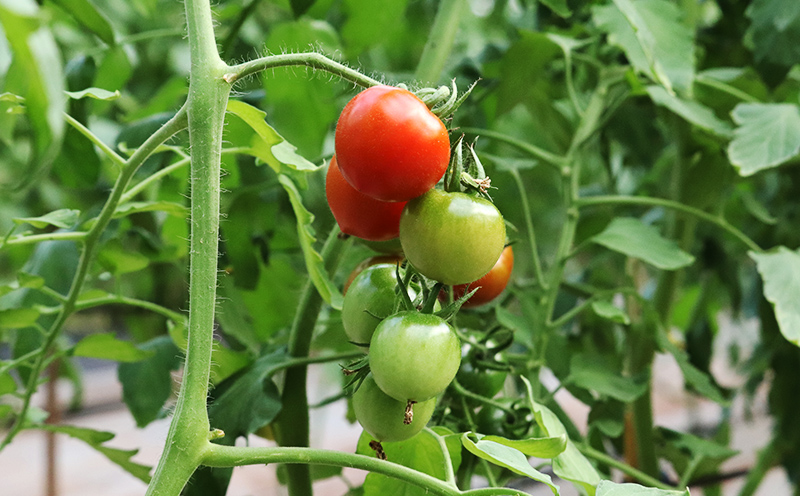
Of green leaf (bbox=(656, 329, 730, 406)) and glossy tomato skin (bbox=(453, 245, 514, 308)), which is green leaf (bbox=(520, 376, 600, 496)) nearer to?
glossy tomato skin (bbox=(453, 245, 514, 308))

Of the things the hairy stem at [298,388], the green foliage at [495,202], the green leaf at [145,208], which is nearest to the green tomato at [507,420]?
the green foliage at [495,202]

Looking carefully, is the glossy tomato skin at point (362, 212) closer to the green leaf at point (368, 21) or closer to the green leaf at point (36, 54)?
the green leaf at point (36, 54)

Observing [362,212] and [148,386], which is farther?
[148,386]

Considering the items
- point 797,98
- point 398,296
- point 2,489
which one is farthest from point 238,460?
point 2,489

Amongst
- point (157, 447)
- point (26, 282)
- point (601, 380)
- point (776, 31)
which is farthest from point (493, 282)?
point (157, 447)

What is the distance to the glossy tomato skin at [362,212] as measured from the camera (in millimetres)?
301

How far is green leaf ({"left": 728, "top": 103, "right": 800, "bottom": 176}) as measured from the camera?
495 mm

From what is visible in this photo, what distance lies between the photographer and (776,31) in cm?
56

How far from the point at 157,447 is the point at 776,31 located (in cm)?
112

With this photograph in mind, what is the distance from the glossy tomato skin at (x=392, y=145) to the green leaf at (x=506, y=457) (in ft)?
0.34

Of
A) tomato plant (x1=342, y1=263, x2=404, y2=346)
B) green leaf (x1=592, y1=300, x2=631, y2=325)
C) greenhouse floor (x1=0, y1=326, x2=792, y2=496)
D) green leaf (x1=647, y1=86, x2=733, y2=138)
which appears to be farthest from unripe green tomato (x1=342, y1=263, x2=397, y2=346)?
greenhouse floor (x1=0, y1=326, x2=792, y2=496)

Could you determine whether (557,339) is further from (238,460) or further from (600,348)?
(238,460)

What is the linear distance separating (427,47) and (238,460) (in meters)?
0.31

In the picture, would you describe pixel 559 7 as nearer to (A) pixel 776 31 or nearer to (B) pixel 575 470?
(A) pixel 776 31
